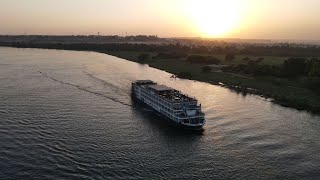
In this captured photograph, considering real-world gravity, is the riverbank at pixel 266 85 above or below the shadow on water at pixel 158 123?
above

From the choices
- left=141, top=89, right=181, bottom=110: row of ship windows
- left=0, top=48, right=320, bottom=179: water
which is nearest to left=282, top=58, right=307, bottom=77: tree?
left=0, top=48, right=320, bottom=179: water

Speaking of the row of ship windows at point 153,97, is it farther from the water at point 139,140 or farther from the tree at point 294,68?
the tree at point 294,68

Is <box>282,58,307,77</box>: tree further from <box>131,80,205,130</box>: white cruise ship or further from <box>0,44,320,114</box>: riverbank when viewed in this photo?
<box>131,80,205,130</box>: white cruise ship

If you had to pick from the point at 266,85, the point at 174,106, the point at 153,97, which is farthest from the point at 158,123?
the point at 266,85

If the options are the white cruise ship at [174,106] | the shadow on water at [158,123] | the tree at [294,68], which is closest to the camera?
the shadow on water at [158,123]

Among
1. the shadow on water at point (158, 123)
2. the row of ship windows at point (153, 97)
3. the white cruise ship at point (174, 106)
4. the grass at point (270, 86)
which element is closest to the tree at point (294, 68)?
the grass at point (270, 86)
